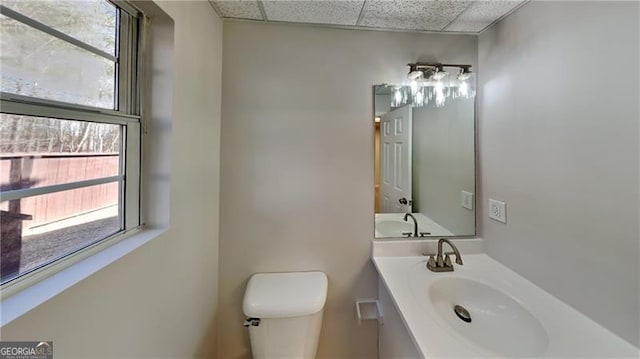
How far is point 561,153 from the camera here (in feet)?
3.45

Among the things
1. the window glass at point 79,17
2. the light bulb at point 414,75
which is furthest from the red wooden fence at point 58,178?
the light bulb at point 414,75

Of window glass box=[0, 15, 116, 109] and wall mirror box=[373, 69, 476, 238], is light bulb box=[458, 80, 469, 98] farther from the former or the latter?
window glass box=[0, 15, 116, 109]

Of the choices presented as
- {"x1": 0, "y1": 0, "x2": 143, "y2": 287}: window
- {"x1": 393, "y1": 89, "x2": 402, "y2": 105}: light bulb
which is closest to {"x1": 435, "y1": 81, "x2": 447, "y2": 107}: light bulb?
{"x1": 393, "y1": 89, "x2": 402, "y2": 105}: light bulb

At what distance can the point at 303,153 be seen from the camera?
60.2 inches

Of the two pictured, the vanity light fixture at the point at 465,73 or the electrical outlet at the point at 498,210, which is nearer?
the electrical outlet at the point at 498,210

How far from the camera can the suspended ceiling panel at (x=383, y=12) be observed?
1280 mm

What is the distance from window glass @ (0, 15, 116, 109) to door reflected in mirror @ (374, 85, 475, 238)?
1.36 metres

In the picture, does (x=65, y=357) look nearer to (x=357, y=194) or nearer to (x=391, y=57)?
(x=357, y=194)


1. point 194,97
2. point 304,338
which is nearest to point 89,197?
point 194,97

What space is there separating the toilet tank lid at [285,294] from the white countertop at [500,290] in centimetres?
39

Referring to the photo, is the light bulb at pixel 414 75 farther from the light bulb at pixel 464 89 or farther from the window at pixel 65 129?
the window at pixel 65 129

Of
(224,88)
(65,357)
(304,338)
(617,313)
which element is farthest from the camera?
Result: (224,88)

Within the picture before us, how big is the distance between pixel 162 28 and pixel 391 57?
1.24m

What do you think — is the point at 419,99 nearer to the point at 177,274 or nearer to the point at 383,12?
the point at 383,12
